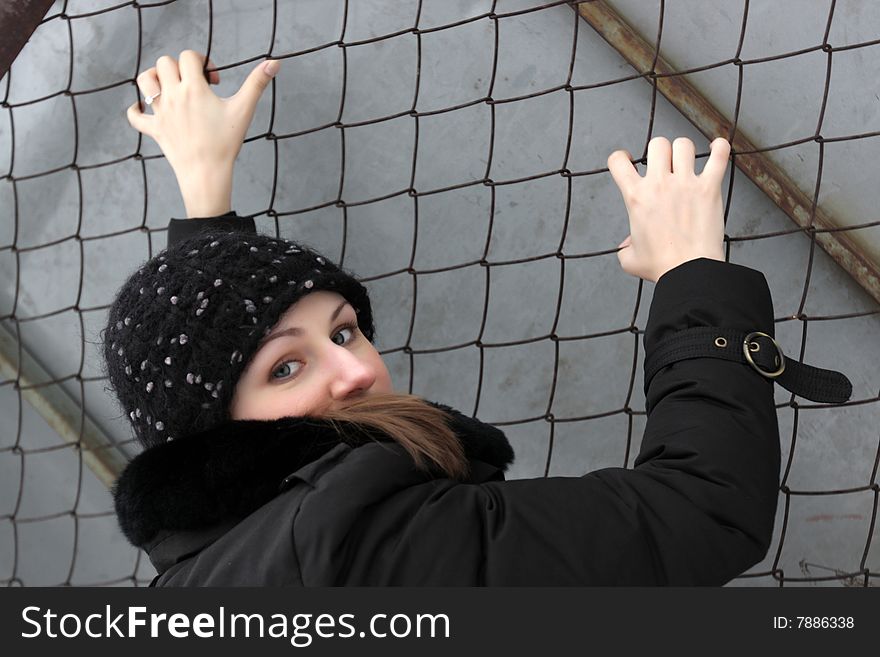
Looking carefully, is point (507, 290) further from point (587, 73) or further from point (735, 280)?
point (735, 280)

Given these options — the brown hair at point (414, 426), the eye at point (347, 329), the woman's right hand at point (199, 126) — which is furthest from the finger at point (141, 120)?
the brown hair at point (414, 426)

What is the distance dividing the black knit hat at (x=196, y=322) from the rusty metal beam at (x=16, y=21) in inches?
13.8

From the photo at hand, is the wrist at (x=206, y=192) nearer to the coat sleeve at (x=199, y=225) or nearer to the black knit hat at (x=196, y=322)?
the coat sleeve at (x=199, y=225)

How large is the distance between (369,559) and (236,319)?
0.76 feet

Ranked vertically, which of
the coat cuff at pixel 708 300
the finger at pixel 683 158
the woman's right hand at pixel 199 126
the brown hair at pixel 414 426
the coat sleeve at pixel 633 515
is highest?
the woman's right hand at pixel 199 126

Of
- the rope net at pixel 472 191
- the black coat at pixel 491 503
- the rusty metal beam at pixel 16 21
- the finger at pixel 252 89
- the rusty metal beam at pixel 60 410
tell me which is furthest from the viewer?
the rusty metal beam at pixel 60 410

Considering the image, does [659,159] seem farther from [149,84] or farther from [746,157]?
[149,84]

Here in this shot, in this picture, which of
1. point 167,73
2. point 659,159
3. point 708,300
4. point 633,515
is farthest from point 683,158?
point 167,73

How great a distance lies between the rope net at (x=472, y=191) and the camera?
4.35ft

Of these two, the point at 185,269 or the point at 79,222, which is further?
the point at 79,222

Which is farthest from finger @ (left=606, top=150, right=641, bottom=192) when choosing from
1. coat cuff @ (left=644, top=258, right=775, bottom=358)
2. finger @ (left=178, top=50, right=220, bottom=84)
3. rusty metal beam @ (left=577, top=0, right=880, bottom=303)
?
finger @ (left=178, top=50, right=220, bottom=84)

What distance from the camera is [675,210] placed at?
900 mm

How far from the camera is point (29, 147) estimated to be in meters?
1.52

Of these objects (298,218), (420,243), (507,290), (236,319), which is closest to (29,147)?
(298,218)
